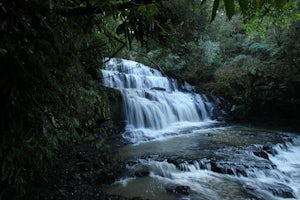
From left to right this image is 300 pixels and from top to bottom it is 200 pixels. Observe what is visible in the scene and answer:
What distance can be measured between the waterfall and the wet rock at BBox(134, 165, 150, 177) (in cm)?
260

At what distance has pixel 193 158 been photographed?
554 cm

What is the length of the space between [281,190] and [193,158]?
1.93 meters

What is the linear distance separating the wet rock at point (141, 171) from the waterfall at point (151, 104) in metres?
2.60

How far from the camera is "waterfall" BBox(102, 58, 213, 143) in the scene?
9062 mm

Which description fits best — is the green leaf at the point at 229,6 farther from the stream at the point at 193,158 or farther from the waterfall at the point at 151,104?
the waterfall at the point at 151,104

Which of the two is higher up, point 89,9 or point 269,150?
point 89,9

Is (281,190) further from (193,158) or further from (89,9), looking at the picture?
(89,9)

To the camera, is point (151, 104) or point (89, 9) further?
point (151, 104)

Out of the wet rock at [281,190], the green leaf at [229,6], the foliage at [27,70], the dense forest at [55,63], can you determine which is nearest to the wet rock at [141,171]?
the dense forest at [55,63]

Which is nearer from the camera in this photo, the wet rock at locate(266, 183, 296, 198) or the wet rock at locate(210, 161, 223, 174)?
the wet rock at locate(266, 183, 296, 198)

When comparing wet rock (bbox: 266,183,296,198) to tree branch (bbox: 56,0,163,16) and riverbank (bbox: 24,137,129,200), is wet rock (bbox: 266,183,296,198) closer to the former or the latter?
riverbank (bbox: 24,137,129,200)

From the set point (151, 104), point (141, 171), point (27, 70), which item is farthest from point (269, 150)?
point (27, 70)

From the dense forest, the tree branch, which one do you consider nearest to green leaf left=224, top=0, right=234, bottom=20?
the dense forest

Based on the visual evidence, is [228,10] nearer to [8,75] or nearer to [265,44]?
[8,75]
